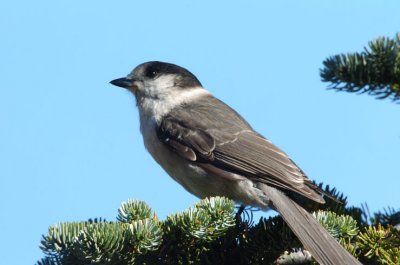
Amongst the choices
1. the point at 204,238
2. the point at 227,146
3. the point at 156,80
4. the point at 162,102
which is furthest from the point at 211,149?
the point at 204,238

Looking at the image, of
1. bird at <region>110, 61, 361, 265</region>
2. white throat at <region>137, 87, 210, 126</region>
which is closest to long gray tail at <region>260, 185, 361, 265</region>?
bird at <region>110, 61, 361, 265</region>

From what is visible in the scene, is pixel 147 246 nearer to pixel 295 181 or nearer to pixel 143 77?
pixel 295 181

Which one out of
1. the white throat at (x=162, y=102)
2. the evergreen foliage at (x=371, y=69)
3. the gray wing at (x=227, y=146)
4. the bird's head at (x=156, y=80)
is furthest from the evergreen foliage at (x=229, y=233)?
the bird's head at (x=156, y=80)

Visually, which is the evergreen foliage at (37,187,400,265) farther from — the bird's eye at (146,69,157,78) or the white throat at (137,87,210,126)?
the bird's eye at (146,69,157,78)

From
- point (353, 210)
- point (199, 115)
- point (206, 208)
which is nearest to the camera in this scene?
point (206, 208)

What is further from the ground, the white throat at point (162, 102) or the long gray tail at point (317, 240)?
the white throat at point (162, 102)

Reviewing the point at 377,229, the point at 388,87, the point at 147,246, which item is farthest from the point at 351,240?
the point at 147,246

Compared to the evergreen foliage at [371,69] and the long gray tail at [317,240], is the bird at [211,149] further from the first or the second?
the evergreen foliage at [371,69]

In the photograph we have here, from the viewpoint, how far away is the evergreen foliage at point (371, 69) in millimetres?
3725

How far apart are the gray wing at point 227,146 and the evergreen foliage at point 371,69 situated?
37.0 inches

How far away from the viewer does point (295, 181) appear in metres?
4.72

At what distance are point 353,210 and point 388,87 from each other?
803 millimetres

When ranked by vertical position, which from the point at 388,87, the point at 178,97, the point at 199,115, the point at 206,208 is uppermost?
the point at 178,97

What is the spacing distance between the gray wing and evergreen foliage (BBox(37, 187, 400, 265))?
663 mm
